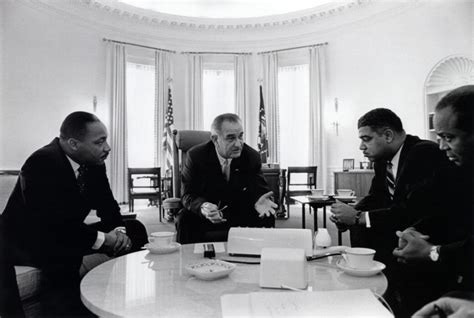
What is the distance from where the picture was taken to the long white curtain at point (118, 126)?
240 inches

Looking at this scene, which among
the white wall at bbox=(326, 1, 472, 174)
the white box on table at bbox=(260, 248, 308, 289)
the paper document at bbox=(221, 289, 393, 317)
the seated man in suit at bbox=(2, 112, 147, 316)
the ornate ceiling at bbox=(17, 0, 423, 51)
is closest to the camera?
the paper document at bbox=(221, 289, 393, 317)

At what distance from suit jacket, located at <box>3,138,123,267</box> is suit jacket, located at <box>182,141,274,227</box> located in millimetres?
789

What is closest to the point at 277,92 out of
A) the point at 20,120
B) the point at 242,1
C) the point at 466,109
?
the point at 242,1

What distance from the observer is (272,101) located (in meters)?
6.82

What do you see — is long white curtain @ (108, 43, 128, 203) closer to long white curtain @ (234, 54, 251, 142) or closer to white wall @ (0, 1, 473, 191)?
white wall @ (0, 1, 473, 191)

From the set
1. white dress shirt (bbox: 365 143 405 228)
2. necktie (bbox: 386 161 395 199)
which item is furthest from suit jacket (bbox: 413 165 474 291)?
necktie (bbox: 386 161 395 199)

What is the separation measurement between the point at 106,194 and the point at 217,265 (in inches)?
41.7

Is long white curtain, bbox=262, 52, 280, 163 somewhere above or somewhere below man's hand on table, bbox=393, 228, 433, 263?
above

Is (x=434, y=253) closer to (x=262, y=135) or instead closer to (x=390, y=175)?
(x=390, y=175)

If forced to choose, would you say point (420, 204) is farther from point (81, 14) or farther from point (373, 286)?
point (81, 14)

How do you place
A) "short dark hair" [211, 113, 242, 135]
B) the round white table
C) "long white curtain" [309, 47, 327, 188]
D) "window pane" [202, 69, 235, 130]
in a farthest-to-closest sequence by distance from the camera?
"window pane" [202, 69, 235, 130] < "long white curtain" [309, 47, 327, 188] < "short dark hair" [211, 113, 242, 135] < the round white table

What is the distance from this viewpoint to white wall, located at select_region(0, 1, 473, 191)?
490cm

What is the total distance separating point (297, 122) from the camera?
688 cm

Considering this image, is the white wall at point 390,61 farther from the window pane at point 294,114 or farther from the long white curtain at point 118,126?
the long white curtain at point 118,126
